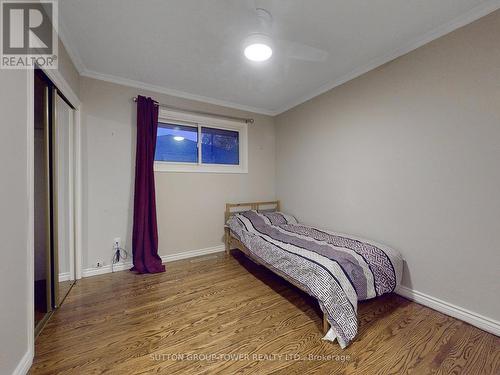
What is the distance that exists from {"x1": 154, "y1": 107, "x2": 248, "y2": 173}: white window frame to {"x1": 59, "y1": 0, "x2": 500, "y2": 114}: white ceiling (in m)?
0.46

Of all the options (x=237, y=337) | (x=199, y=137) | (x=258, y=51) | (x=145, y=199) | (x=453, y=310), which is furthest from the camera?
(x=199, y=137)

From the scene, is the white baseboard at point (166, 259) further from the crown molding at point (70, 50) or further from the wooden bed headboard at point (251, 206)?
the crown molding at point (70, 50)

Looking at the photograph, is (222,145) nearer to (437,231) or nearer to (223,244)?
(223,244)

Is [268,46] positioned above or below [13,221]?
above

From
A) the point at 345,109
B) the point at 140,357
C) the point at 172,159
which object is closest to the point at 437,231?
the point at 345,109

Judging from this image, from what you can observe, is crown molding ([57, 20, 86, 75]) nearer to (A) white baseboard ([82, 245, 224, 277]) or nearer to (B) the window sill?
(B) the window sill

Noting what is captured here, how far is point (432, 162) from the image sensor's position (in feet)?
6.19

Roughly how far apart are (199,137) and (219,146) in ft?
1.19

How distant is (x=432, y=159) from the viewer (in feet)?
6.19

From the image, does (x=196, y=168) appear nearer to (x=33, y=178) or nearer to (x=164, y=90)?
(x=164, y=90)

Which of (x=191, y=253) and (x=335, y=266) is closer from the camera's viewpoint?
(x=335, y=266)

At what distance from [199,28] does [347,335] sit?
101 inches

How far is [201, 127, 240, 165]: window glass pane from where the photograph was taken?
3387 mm
